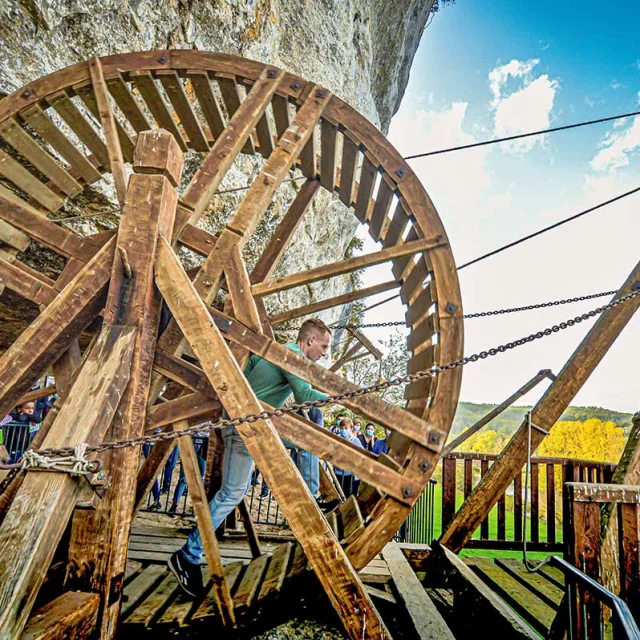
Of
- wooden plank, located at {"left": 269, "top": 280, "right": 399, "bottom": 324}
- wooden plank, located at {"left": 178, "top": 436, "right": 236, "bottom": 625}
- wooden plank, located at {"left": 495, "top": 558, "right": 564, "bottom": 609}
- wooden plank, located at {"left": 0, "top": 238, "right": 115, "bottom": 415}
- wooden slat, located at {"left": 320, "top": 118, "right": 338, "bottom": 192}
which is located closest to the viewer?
wooden plank, located at {"left": 0, "top": 238, "right": 115, "bottom": 415}

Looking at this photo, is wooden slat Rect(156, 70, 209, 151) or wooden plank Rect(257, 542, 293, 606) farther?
wooden slat Rect(156, 70, 209, 151)

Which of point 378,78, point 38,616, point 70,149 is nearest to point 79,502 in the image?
→ point 38,616

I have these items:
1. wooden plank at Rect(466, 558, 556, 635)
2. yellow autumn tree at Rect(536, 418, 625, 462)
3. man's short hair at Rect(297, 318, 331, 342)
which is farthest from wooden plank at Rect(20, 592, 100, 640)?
yellow autumn tree at Rect(536, 418, 625, 462)

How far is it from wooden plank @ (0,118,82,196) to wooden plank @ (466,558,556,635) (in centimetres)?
555

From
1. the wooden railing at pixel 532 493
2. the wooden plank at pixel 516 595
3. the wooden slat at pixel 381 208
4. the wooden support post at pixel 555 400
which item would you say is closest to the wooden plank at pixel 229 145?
the wooden slat at pixel 381 208

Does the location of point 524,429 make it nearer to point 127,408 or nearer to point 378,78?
point 127,408

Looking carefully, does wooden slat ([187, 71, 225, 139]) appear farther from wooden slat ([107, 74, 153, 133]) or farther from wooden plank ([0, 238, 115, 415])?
wooden plank ([0, 238, 115, 415])

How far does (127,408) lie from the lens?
7.95ft

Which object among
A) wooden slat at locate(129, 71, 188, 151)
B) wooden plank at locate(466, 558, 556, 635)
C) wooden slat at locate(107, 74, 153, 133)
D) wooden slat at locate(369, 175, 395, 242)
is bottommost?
wooden plank at locate(466, 558, 556, 635)

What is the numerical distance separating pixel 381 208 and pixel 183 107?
202 centimetres

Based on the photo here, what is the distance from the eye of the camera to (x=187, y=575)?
2875mm

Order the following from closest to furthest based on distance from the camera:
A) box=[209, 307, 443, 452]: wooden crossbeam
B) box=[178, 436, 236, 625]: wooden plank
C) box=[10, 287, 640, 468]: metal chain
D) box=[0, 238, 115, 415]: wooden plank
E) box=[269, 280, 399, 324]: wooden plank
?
box=[10, 287, 640, 468]: metal chain < box=[0, 238, 115, 415]: wooden plank < box=[178, 436, 236, 625]: wooden plank < box=[209, 307, 443, 452]: wooden crossbeam < box=[269, 280, 399, 324]: wooden plank

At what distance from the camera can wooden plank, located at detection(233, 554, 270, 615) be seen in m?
2.65

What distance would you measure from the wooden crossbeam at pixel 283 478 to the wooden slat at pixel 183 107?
2.05 m
